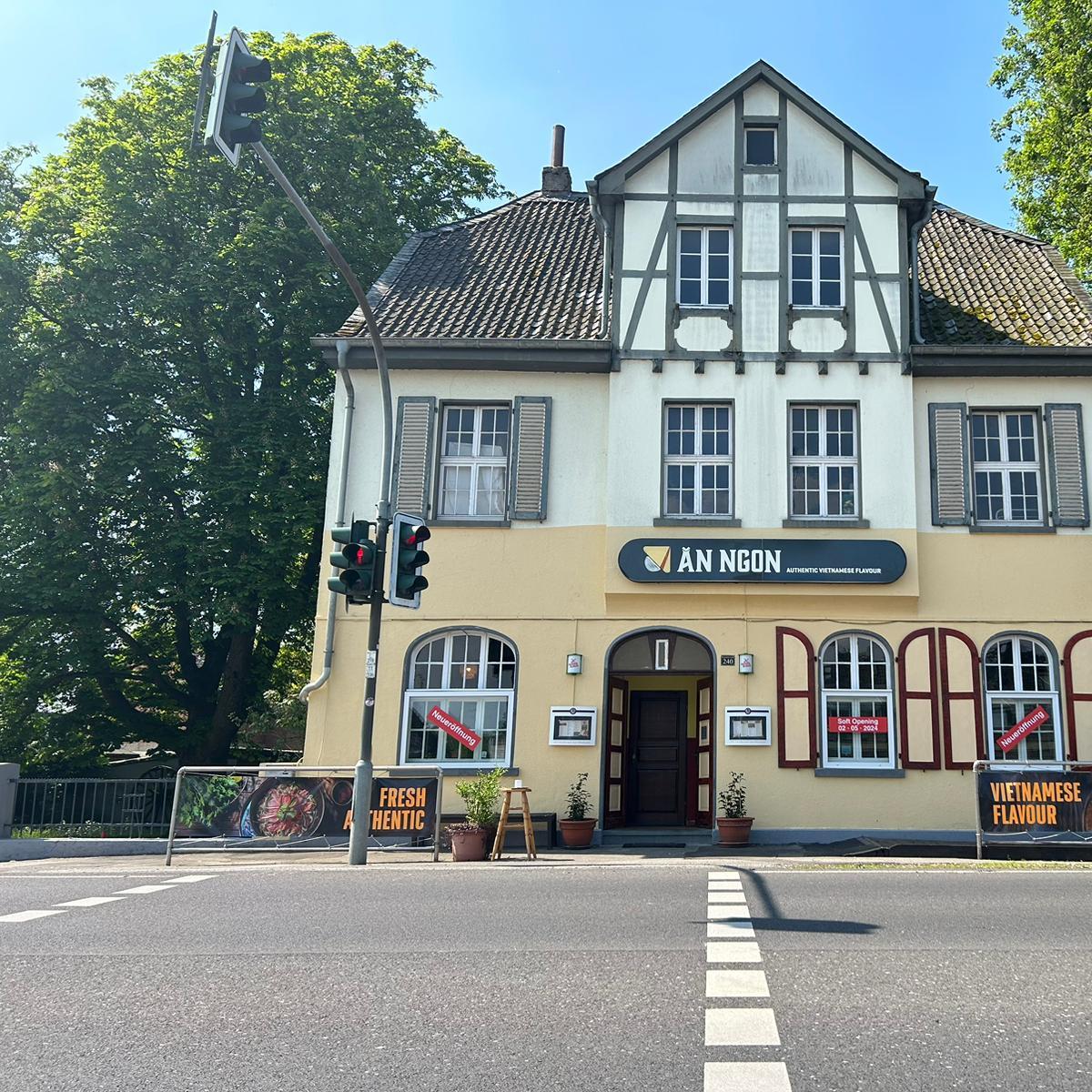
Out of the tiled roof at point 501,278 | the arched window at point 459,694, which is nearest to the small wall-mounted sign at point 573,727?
the arched window at point 459,694

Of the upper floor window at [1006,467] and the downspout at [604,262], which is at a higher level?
the downspout at [604,262]

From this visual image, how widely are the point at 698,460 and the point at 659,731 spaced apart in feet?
15.7

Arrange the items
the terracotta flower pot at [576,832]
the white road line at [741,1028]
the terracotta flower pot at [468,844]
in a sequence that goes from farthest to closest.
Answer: the terracotta flower pot at [576,832] → the terracotta flower pot at [468,844] → the white road line at [741,1028]

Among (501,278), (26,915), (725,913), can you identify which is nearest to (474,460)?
(501,278)

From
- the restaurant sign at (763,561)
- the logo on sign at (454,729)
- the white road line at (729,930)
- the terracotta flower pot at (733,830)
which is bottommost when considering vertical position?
the white road line at (729,930)

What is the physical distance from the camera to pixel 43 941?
741cm

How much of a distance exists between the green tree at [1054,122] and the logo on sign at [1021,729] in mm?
12012

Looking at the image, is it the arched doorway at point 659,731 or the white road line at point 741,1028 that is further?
the arched doorway at point 659,731

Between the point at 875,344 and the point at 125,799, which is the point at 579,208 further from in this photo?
the point at 125,799

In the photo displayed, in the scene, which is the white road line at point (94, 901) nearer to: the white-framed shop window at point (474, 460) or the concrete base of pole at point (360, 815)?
the concrete base of pole at point (360, 815)

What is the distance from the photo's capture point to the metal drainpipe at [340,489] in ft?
58.6

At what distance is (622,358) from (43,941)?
43.6ft

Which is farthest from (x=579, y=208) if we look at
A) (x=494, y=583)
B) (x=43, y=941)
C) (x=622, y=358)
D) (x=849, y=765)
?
(x=43, y=941)

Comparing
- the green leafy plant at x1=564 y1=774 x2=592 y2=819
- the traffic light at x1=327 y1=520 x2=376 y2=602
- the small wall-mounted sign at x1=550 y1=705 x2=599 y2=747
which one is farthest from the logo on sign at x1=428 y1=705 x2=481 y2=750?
the traffic light at x1=327 y1=520 x2=376 y2=602
